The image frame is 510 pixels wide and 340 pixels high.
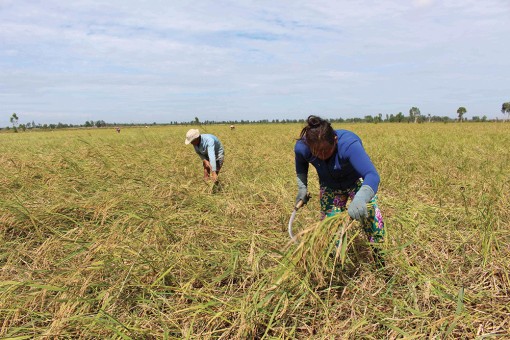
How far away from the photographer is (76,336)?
170 centimetres

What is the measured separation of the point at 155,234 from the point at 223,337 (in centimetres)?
113

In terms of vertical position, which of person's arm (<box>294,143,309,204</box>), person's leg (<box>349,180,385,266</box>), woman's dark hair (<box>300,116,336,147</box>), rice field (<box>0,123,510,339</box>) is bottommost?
rice field (<box>0,123,510,339</box>)

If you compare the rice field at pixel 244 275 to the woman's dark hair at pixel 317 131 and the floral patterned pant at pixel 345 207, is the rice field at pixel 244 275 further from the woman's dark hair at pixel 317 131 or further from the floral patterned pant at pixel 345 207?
the woman's dark hair at pixel 317 131

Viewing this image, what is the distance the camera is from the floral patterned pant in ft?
6.37

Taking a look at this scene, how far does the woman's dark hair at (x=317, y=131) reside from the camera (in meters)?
1.87

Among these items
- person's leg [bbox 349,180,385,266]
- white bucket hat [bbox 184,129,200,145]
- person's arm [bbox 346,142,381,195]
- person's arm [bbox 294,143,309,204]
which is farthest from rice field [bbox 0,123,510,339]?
white bucket hat [bbox 184,129,200,145]

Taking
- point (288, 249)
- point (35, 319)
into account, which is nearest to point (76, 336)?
point (35, 319)

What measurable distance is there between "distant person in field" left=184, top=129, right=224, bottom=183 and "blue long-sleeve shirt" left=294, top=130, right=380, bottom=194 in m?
2.06

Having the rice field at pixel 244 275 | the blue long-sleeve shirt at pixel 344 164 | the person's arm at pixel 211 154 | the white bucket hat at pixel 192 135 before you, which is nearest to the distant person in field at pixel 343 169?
the blue long-sleeve shirt at pixel 344 164

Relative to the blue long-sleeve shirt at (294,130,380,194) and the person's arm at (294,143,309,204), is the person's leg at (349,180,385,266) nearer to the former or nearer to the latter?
the blue long-sleeve shirt at (294,130,380,194)

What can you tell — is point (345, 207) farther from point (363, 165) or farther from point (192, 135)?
point (192, 135)

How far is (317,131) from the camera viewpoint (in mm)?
1867

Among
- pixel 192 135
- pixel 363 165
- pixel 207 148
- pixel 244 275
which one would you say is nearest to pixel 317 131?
pixel 363 165

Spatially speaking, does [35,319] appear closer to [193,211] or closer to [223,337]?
[223,337]
